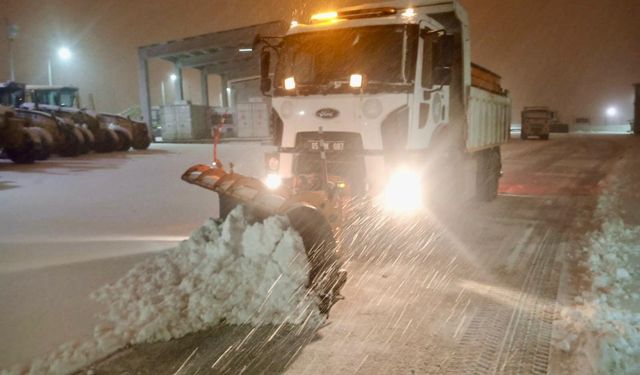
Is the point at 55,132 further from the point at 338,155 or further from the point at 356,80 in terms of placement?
the point at 356,80

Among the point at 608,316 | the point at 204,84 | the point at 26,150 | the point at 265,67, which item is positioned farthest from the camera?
the point at 204,84

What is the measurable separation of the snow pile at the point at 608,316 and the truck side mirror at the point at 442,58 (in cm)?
266

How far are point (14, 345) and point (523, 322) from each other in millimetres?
3752

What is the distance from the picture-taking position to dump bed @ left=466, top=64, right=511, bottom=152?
834cm

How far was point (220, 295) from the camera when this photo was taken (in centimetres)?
438

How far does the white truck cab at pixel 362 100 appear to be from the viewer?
6324mm

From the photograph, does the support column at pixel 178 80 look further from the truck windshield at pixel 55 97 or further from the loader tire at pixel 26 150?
the loader tire at pixel 26 150

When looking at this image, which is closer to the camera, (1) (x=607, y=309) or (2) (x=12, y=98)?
(1) (x=607, y=309)

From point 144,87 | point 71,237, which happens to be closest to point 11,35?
point 144,87

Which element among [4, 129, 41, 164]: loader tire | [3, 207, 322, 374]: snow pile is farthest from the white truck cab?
[4, 129, 41, 164]: loader tire

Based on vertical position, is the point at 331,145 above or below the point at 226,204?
above

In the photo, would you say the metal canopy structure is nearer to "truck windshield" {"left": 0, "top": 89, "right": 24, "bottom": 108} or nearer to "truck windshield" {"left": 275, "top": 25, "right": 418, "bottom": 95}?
"truck windshield" {"left": 0, "top": 89, "right": 24, "bottom": 108}

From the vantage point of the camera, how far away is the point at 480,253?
253 inches

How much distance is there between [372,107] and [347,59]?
0.80m
